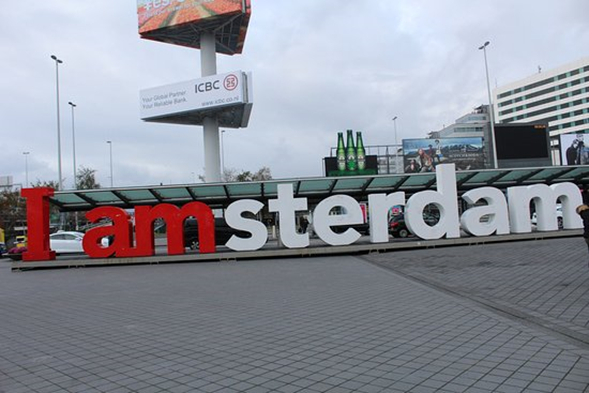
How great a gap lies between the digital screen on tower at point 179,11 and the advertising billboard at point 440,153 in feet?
69.9

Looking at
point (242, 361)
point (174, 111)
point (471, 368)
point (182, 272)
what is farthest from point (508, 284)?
point (174, 111)

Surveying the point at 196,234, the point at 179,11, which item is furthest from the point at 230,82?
the point at 196,234

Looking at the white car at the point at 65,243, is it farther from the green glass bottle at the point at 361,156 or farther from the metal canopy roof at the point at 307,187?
the green glass bottle at the point at 361,156

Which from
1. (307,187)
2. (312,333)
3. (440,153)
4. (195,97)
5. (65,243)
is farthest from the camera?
(440,153)

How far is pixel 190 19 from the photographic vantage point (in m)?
35.2

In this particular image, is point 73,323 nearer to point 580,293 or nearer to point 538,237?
point 580,293

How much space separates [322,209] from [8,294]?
413 inches

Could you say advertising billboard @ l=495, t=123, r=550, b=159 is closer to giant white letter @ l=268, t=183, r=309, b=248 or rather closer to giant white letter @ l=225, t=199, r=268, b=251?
giant white letter @ l=268, t=183, r=309, b=248

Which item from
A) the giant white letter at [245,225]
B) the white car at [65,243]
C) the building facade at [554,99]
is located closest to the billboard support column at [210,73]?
the white car at [65,243]

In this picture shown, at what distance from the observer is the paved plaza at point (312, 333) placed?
436cm

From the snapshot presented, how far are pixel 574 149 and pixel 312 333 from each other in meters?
50.7

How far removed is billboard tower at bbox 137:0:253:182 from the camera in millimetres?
35312

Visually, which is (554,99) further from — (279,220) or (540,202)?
(279,220)

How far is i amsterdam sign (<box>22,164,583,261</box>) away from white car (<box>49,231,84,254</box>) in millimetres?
6749
